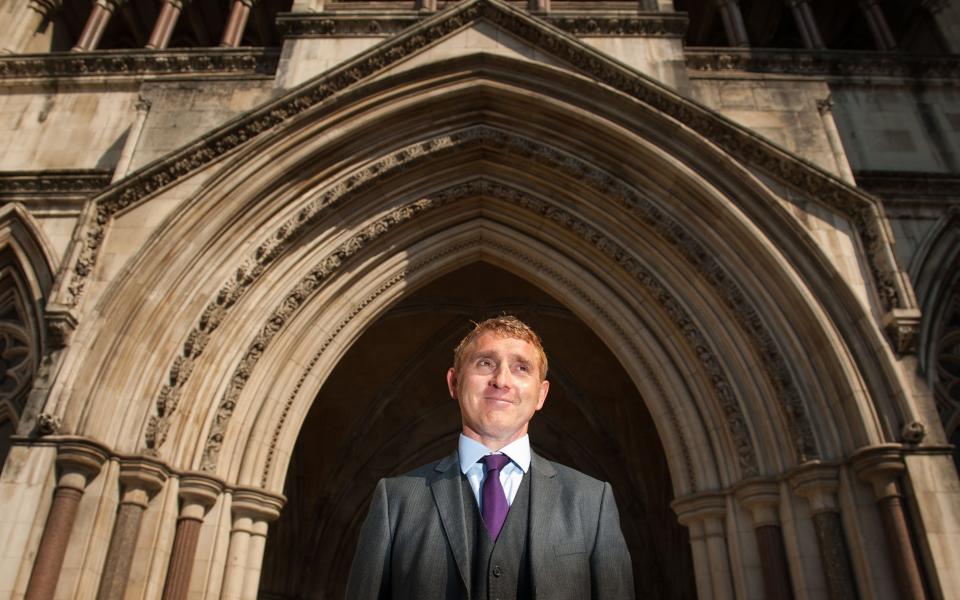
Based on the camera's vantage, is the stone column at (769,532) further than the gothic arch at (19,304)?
No

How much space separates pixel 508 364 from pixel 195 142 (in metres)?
7.12

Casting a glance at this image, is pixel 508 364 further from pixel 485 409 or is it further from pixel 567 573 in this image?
pixel 567 573

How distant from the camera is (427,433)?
598 inches

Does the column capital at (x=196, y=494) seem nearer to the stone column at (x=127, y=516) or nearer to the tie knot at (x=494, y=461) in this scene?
the stone column at (x=127, y=516)

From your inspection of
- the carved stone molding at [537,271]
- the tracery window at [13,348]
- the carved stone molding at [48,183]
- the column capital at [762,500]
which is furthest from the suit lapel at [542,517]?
the carved stone molding at [48,183]

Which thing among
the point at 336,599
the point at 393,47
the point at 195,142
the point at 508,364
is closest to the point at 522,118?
the point at 393,47

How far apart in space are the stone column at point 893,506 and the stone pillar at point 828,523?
0.31m

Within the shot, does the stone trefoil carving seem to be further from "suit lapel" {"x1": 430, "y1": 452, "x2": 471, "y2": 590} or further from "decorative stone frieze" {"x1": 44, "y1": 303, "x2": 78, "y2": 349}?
"suit lapel" {"x1": 430, "y1": 452, "x2": 471, "y2": 590}

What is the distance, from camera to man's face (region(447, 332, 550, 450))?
201 centimetres

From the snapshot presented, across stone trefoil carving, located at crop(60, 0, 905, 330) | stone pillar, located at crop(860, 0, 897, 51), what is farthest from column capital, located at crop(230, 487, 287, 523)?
stone pillar, located at crop(860, 0, 897, 51)

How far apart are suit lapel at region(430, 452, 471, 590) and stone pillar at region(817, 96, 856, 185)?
23.5ft

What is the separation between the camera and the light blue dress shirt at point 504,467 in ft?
6.80

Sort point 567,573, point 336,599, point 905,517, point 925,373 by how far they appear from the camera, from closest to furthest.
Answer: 1. point 567,573
2. point 905,517
3. point 925,373
4. point 336,599

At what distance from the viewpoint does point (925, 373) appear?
7.46 m
